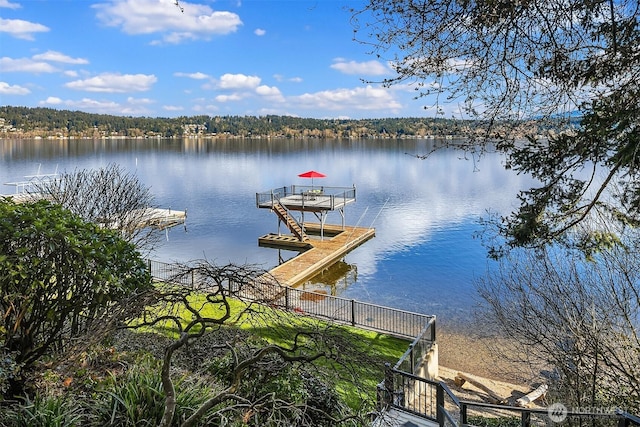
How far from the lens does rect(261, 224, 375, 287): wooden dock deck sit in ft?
70.8

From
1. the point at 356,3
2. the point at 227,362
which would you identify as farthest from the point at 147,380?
the point at 356,3

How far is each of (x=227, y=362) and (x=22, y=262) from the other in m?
2.18

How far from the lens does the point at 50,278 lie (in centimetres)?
456

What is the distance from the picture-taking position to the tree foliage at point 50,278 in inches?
170

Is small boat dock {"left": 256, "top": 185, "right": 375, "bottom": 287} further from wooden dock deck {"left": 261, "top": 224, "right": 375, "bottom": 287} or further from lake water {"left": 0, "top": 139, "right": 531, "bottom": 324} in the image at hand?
lake water {"left": 0, "top": 139, "right": 531, "bottom": 324}

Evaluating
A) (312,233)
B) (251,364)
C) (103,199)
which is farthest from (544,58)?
(312,233)

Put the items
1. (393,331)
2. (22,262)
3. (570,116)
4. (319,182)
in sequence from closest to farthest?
(22,262)
(570,116)
(393,331)
(319,182)

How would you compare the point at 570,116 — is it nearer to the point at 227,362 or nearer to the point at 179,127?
the point at 227,362

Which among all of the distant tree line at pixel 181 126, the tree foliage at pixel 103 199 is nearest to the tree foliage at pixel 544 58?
the tree foliage at pixel 103 199

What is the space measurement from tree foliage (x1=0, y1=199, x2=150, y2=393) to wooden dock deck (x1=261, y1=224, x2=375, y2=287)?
1415cm

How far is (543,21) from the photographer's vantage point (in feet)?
16.5

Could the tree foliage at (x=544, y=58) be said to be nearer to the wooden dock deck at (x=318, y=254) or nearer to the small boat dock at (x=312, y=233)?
the wooden dock deck at (x=318, y=254)

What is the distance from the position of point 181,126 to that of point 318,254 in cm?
16215

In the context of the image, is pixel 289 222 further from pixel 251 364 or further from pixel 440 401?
pixel 251 364
